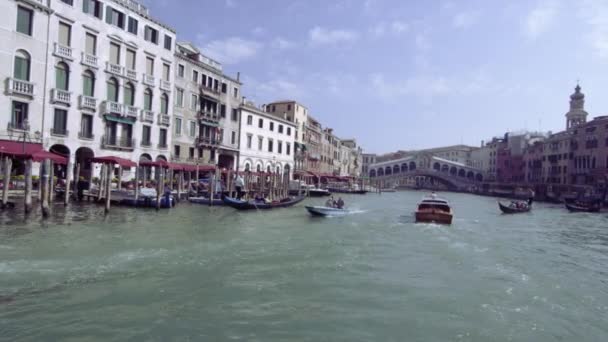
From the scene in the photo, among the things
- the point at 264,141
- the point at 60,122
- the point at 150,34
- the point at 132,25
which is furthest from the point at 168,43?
the point at 264,141

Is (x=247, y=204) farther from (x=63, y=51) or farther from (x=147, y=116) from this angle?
(x=63, y=51)

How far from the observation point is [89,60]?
23.7 m

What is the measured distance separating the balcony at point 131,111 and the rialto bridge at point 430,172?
5266 cm

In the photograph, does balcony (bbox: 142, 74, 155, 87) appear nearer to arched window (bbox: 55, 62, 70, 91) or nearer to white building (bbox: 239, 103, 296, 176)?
arched window (bbox: 55, 62, 70, 91)

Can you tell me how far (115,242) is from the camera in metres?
11.8

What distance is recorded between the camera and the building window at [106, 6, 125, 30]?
24891 mm

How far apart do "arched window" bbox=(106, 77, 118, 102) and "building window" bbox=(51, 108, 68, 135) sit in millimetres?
3155

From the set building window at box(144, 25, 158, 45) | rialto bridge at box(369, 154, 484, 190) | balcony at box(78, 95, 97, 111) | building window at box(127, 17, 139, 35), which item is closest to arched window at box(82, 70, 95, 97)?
balcony at box(78, 95, 97, 111)

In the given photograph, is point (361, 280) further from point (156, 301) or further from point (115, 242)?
point (115, 242)

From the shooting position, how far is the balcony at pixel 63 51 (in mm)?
21891

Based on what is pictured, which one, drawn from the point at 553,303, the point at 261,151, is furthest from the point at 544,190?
the point at 553,303

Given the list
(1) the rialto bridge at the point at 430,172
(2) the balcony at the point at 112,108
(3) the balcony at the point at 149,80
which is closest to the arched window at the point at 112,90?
(2) the balcony at the point at 112,108

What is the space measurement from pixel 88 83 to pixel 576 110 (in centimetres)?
6874

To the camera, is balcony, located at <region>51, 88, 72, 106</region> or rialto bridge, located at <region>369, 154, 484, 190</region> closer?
balcony, located at <region>51, 88, 72, 106</region>
